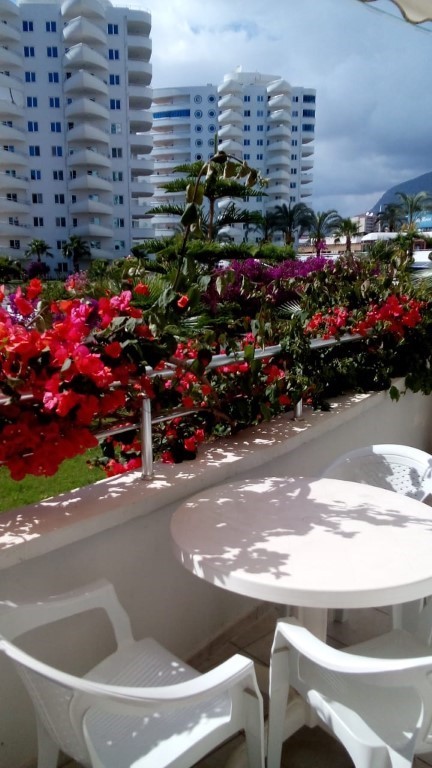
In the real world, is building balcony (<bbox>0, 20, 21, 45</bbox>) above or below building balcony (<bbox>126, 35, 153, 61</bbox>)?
below

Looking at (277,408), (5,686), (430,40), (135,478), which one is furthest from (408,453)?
(430,40)

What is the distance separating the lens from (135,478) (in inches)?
79.3

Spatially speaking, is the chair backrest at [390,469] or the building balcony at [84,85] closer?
the chair backrest at [390,469]

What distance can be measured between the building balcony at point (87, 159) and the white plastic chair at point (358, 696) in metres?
50.9

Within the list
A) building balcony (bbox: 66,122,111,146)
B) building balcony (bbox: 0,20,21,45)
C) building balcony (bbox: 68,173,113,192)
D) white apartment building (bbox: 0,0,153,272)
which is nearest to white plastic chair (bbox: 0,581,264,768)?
white apartment building (bbox: 0,0,153,272)

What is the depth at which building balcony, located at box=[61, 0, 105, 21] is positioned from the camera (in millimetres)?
46531

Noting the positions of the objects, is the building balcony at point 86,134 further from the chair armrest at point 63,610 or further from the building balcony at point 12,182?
the chair armrest at point 63,610

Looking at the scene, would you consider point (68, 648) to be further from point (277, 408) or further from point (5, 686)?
point (277, 408)

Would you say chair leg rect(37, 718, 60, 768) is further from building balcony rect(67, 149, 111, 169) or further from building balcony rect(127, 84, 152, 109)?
building balcony rect(127, 84, 152, 109)

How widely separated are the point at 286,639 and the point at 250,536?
0.35m

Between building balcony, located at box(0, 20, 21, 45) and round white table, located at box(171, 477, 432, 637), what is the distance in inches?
2185

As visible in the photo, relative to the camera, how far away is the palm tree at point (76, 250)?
4594 centimetres

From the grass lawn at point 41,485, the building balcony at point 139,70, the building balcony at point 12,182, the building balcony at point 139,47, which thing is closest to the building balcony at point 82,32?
the building balcony at point 139,70

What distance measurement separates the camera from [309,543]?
5.15ft
